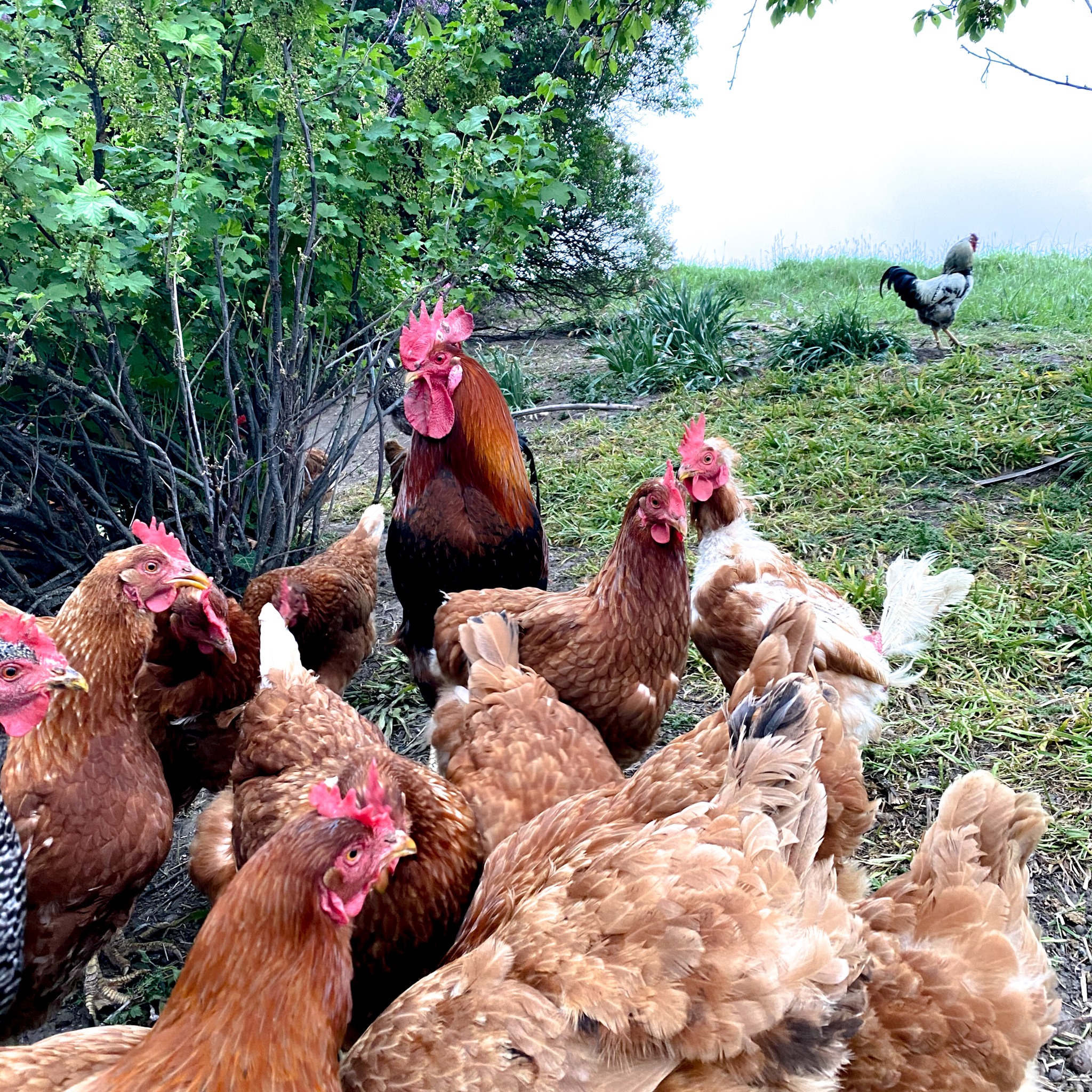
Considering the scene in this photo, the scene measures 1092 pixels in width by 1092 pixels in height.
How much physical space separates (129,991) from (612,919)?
190 centimetres

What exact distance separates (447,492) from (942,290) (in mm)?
5812

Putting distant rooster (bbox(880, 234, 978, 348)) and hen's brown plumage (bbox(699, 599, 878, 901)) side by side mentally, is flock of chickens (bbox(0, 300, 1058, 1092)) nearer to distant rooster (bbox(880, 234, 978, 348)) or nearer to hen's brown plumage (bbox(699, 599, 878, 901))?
hen's brown plumage (bbox(699, 599, 878, 901))

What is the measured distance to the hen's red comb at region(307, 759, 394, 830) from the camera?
5.40 feet

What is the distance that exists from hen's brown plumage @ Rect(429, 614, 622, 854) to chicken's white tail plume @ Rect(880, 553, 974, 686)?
130 cm

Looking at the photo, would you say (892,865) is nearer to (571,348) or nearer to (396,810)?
(396,810)

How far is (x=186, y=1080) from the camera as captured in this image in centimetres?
140

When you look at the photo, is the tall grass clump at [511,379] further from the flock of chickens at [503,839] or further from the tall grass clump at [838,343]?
the flock of chickens at [503,839]

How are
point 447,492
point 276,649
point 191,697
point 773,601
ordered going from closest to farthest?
point 276,649 → point 191,697 → point 773,601 → point 447,492

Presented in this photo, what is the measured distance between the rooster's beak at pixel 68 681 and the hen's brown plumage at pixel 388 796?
0.58 meters

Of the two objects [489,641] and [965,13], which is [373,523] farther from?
[965,13]

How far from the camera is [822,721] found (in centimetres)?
191

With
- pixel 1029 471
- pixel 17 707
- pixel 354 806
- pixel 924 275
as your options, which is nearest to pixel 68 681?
pixel 17 707

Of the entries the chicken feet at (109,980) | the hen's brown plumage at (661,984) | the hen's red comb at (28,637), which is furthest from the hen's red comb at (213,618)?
the hen's brown plumage at (661,984)

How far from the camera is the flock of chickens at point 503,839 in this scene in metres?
1.41
